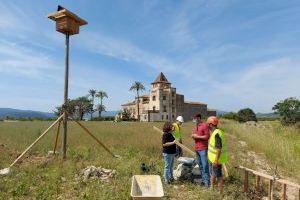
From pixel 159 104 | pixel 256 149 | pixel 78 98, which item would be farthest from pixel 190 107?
pixel 256 149

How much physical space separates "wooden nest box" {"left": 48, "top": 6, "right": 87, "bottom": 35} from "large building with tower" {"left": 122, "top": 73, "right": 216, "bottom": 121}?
7097cm

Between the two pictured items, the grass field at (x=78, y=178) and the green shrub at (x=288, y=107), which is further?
the green shrub at (x=288, y=107)

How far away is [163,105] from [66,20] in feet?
245

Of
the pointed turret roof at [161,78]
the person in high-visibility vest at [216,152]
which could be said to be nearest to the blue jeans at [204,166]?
the person in high-visibility vest at [216,152]

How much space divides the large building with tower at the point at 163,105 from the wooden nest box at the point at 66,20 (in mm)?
70971

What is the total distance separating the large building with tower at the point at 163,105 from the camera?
279 feet

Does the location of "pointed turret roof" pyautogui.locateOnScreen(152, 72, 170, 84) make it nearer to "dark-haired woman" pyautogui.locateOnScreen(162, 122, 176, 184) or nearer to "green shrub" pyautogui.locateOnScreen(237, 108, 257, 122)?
"green shrub" pyautogui.locateOnScreen(237, 108, 257, 122)

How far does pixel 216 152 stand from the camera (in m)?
7.80

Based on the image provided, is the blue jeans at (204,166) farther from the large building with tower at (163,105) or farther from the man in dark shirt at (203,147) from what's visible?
the large building with tower at (163,105)

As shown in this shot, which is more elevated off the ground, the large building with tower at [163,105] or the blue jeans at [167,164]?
the large building with tower at [163,105]

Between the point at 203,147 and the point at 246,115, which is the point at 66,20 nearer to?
the point at 203,147

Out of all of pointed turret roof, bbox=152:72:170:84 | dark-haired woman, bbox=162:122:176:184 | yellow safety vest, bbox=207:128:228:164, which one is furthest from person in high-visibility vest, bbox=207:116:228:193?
pointed turret roof, bbox=152:72:170:84

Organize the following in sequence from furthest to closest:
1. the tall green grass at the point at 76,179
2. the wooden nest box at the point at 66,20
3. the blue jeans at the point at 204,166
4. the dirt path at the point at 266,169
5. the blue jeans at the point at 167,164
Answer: the wooden nest box at the point at 66,20 → the dirt path at the point at 266,169 → the blue jeans at the point at 167,164 → the blue jeans at the point at 204,166 → the tall green grass at the point at 76,179

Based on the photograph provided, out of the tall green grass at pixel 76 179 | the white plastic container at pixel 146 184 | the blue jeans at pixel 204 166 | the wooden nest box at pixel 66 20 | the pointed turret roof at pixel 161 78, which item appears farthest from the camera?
the pointed turret roof at pixel 161 78
